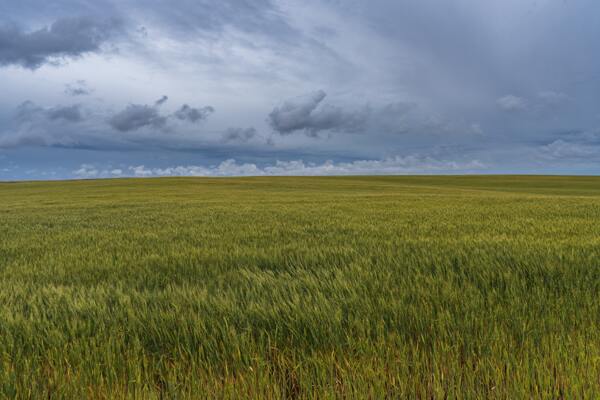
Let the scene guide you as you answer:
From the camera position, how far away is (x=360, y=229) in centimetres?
796

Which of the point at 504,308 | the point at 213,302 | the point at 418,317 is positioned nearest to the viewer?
the point at 418,317

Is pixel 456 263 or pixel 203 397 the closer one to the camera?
pixel 203 397

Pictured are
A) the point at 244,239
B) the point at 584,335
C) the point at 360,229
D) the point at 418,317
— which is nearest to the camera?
the point at 584,335

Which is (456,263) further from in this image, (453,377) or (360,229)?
(360,229)

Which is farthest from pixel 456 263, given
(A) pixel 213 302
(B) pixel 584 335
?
(A) pixel 213 302

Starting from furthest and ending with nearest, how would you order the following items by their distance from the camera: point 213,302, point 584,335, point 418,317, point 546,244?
point 546,244
point 213,302
point 418,317
point 584,335

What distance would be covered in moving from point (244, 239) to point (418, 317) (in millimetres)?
4970

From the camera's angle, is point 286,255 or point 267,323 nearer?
point 267,323

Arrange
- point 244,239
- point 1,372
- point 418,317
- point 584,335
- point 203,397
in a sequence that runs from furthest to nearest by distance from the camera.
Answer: point 244,239 → point 418,317 → point 584,335 → point 1,372 → point 203,397

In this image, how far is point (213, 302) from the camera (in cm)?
276

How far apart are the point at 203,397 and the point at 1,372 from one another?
4.20ft

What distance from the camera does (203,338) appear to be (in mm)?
2186

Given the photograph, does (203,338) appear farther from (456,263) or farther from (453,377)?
(456,263)

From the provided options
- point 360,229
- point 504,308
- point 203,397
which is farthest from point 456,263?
point 360,229
